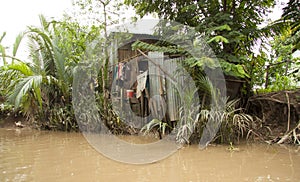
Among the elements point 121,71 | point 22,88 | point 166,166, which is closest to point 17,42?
point 22,88

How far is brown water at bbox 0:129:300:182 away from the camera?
323 cm

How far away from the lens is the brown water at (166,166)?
10.6 ft

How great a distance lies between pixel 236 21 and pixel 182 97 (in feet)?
6.93

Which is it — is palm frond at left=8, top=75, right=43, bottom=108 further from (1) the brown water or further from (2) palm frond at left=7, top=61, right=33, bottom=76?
(1) the brown water

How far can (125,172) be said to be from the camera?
3428mm

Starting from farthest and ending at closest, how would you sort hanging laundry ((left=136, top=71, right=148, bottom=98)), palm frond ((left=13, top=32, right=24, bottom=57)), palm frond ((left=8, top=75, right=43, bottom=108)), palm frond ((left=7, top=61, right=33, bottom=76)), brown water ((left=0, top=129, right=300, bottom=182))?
1. palm frond ((left=13, top=32, right=24, bottom=57))
2. palm frond ((left=7, top=61, right=33, bottom=76))
3. hanging laundry ((left=136, top=71, right=148, bottom=98))
4. palm frond ((left=8, top=75, right=43, bottom=108))
5. brown water ((left=0, top=129, right=300, bottom=182))

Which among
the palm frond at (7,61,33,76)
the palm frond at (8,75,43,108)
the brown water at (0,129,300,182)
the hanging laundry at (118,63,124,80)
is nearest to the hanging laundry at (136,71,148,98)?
the hanging laundry at (118,63,124,80)

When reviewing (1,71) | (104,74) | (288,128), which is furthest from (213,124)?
(1,71)

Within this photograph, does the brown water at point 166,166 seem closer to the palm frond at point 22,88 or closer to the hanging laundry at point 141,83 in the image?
the palm frond at point 22,88

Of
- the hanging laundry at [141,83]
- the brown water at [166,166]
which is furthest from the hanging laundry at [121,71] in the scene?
the brown water at [166,166]

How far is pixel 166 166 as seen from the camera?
3.73m

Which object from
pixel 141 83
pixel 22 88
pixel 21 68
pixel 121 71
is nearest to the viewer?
pixel 22 88

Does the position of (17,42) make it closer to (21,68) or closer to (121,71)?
(21,68)

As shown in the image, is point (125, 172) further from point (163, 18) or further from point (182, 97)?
point (163, 18)
